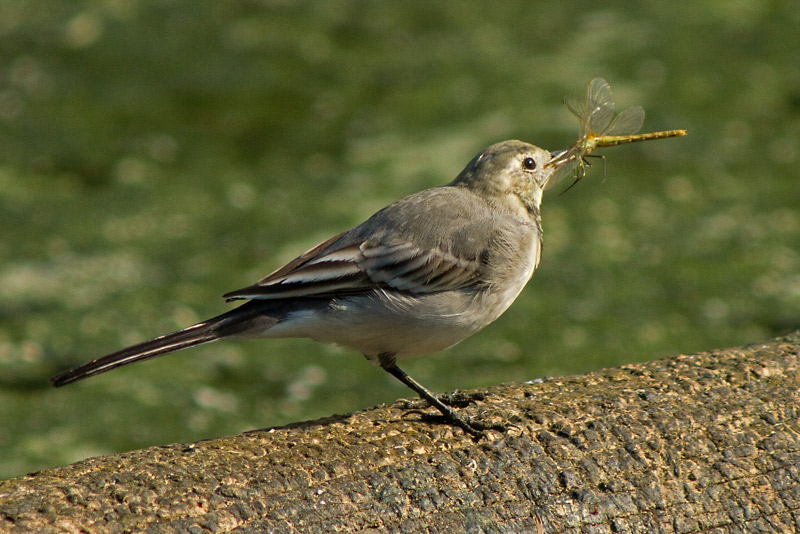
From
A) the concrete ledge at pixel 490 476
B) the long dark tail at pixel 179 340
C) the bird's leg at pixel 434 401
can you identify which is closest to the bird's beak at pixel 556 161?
the bird's leg at pixel 434 401

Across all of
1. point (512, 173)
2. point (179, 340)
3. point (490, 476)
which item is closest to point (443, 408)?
point (490, 476)

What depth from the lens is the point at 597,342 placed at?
25.7 ft

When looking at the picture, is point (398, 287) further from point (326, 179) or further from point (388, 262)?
point (326, 179)

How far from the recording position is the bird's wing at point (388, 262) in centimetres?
Answer: 416

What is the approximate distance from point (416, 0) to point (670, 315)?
725cm

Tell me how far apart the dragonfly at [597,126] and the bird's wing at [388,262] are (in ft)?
2.64

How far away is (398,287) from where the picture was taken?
423cm

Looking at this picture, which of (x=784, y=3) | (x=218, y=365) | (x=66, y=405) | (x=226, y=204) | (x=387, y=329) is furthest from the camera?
(x=784, y=3)

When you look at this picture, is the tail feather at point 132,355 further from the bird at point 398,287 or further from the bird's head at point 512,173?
the bird's head at point 512,173

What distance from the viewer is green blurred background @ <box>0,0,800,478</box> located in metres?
7.62

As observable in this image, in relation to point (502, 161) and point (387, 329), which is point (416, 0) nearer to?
point (502, 161)

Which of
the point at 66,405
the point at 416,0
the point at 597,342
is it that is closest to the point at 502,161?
the point at 597,342

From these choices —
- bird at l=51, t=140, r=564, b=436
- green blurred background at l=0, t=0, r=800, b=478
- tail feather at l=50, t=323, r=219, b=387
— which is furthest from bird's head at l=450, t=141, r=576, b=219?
green blurred background at l=0, t=0, r=800, b=478

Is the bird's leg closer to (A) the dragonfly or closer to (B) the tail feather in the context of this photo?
(B) the tail feather
